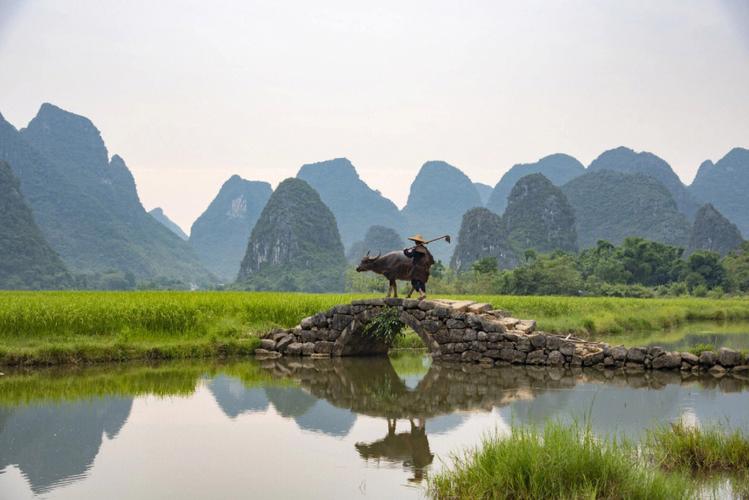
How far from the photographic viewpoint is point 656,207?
8062cm

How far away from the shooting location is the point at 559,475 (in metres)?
4.54

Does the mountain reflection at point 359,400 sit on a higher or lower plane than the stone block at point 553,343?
lower

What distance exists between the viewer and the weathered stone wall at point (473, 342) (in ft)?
35.8

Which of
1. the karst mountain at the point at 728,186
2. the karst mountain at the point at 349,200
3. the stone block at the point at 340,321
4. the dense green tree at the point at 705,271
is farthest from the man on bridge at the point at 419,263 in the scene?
the karst mountain at the point at 349,200

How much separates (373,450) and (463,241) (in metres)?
63.9

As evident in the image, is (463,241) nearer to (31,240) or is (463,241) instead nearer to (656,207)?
(656,207)

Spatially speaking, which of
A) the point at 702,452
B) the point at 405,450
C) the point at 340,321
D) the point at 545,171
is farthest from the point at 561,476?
the point at 545,171

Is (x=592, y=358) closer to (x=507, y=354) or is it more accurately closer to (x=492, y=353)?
(x=507, y=354)

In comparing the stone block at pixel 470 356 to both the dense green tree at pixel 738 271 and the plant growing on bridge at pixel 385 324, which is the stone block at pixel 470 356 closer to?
the plant growing on bridge at pixel 385 324

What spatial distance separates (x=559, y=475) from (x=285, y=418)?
13.7 feet

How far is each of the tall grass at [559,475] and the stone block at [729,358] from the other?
6612 millimetres

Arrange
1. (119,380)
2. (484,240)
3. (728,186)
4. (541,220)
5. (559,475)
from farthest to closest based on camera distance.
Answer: (728,186), (541,220), (484,240), (119,380), (559,475)

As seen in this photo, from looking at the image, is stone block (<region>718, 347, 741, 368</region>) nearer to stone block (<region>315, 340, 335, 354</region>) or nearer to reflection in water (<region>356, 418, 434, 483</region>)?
reflection in water (<region>356, 418, 434, 483</region>)

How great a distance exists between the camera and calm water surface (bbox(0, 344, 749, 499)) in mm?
5664
